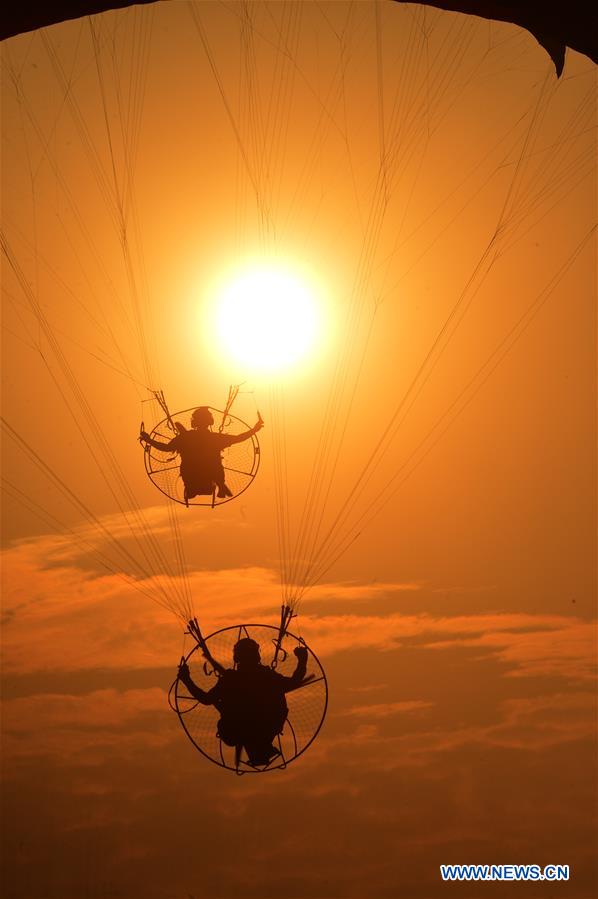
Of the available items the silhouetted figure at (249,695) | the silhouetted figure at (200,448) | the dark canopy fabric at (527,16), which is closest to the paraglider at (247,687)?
the silhouetted figure at (249,695)

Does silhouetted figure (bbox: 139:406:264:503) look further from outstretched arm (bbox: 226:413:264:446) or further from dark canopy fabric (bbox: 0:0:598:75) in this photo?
dark canopy fabric (bbox: 0:0:598:75)

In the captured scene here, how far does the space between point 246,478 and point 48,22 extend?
5.94 meters

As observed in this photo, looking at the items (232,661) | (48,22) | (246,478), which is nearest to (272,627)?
(232,661)

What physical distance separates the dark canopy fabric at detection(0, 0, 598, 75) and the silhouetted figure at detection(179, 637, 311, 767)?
Result: 6.93 meters

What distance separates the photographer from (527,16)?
12.2m

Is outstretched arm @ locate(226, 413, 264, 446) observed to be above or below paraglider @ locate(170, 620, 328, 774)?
above

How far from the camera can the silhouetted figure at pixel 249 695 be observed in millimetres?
12969

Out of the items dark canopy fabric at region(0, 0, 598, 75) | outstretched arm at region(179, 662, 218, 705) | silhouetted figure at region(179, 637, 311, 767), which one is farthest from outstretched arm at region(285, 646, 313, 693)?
dark canopy fabric at region(0, 0, 598, 75)

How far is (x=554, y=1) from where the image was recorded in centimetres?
1178

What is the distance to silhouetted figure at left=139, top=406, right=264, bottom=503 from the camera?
14195mm

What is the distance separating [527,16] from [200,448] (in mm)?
6125

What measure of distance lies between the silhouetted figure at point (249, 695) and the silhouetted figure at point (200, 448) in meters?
2.19

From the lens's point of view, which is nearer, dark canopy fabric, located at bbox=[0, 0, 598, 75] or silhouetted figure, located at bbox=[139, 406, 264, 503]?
dark canopy fabric, located at bbox=[0, 0, 598, 75]

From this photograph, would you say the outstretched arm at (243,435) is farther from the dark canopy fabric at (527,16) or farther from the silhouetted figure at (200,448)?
the dark canopy fabric at (527,16)
